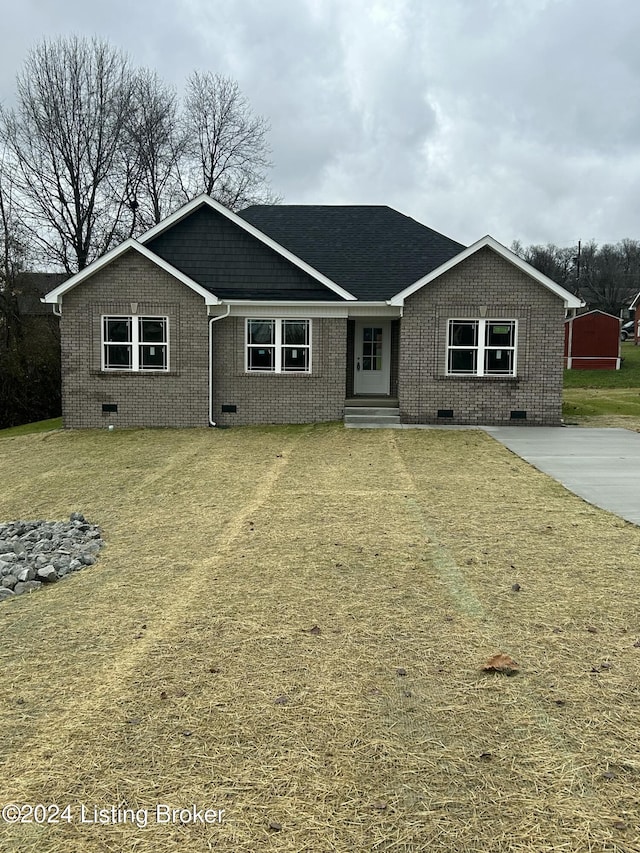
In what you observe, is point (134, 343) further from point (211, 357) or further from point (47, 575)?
point (47, 575)

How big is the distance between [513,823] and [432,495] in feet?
22.8

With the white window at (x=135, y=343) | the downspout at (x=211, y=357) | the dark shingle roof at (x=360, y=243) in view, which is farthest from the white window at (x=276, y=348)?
the white window at (x=135, y=343)

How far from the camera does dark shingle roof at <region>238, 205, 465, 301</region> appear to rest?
19.0 meters

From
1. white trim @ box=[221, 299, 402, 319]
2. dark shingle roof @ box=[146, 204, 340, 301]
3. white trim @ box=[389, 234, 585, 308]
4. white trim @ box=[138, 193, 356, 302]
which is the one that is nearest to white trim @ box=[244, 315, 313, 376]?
white trim @ box=[221, 299, 402, 319]

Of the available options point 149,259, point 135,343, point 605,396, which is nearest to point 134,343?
point 135,343

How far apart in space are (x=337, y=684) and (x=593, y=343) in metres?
38.6

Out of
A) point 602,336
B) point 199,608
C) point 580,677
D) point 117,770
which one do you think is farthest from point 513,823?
point 602,336

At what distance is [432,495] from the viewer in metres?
9.67

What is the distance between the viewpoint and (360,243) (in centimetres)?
2089

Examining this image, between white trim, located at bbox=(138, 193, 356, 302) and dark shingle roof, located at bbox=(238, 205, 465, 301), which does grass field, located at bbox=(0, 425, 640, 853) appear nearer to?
white trim, located at bbox=(138, 193, 356, 302)

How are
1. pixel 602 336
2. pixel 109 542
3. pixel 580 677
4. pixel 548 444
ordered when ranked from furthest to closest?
pixel 602 336 → pixel 548 444 → pixel 109 542 → pixel 580 677

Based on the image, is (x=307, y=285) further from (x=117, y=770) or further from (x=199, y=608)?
(x=117, y=770)

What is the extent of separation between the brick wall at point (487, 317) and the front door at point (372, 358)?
7.23 feet

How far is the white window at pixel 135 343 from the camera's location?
1719 cm
